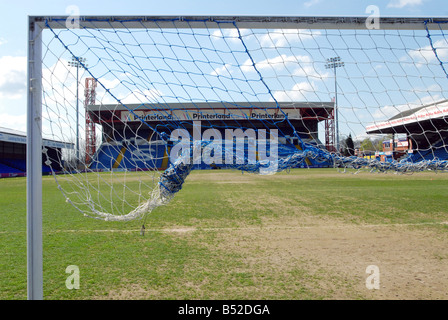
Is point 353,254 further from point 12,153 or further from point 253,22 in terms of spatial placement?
point 12,153

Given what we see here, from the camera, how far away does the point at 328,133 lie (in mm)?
7023

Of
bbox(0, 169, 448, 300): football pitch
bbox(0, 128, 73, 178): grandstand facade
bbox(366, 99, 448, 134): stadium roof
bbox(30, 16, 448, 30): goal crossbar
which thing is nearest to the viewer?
bbox(30, 16, 448, 30): goal crossbar

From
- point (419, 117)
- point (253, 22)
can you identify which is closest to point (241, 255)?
point (253, 22)

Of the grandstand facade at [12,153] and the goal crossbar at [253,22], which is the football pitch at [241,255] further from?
the grandstand facade at [12,153]

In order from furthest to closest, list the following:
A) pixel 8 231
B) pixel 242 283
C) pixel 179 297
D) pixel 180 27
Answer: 1. pixel 8 231
2. pixel 242 283
3. pixel 179 297
4. pixel 180 27

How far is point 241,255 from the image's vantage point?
4.64 m

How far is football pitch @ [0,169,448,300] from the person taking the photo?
3.41 meters

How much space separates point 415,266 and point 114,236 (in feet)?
15.8

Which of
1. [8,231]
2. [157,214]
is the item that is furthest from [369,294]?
[8,231]

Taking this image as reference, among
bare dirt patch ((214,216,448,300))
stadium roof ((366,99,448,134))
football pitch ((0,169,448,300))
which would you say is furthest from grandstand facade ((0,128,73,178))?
stadium roof ((366,99,448,134))

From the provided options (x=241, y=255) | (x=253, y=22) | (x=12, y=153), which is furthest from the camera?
(x=12, y=153)

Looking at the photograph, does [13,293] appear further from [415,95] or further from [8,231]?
[415,95]

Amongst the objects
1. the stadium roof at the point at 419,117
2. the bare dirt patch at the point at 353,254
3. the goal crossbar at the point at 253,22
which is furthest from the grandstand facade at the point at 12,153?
the stadium roof at the point at 419,117

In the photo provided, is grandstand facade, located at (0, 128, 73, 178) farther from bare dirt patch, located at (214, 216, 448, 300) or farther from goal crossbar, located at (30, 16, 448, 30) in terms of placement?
goal crossbar, located at (30, 16, 448, 30)
